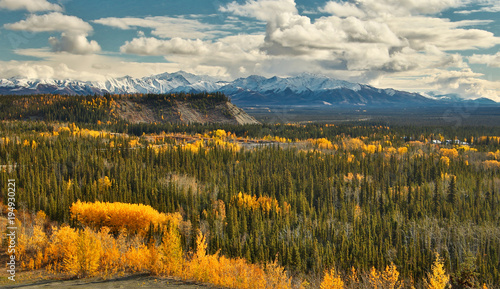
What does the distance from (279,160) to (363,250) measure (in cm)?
8456

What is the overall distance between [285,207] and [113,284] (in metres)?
70.0

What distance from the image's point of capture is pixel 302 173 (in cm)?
14600

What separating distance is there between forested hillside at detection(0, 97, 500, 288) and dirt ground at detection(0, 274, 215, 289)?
9.33 feet

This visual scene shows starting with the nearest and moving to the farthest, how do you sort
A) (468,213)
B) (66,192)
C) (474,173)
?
(66,192) → (468,213) → (474,173)

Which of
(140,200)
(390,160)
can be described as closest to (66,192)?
(140,200)

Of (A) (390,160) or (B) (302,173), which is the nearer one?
(B) (302,173)

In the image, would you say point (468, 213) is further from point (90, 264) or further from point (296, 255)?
point (90, 264)

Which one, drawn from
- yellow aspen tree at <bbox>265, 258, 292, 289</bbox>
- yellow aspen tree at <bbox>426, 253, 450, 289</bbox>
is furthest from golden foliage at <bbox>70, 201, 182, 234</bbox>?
yellow aspen tree at <bbox>426, 253, 450, 289</bbox>

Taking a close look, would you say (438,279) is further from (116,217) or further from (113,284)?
(116,217)

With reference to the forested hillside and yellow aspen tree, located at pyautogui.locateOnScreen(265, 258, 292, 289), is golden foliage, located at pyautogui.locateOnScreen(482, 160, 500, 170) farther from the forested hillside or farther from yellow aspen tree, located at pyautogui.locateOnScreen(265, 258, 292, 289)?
yellow aspen tree, located at pyautogui.locateOnScreen(265, 258, 292, 289)

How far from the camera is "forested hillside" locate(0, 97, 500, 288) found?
74.6 metres

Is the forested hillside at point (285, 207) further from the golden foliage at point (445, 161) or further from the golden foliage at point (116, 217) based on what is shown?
the golden foliage at point (445, 161)

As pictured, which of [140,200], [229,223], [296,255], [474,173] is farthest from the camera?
[474,173]

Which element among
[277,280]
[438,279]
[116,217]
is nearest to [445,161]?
[438,279]
